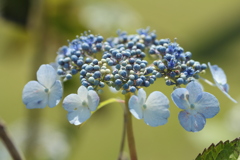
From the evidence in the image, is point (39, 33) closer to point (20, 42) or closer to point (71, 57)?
point (20, 42)

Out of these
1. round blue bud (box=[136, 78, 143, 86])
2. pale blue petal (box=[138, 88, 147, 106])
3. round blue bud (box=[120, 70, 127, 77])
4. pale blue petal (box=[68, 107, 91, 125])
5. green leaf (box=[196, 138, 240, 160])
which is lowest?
green leaf (box=[196, 138, 240, 160])

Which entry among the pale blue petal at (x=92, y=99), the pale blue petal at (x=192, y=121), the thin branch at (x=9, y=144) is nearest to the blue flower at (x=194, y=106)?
the pale blue petal at (x=192, y=121)

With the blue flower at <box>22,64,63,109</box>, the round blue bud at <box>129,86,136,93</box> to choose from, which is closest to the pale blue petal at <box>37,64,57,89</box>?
the blue flower at <box>22,64,63,109</box>

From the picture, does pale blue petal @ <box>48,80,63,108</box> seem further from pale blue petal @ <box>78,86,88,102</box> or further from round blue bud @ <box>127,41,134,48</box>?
round blue bud @ <box>127,41,134,48</box>

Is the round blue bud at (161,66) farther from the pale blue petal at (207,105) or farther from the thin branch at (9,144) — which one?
the thin branch at (9,144)

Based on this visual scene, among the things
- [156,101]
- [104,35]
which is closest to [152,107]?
[156,101]

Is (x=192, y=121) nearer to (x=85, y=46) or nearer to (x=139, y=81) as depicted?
(x=139, y=81)
